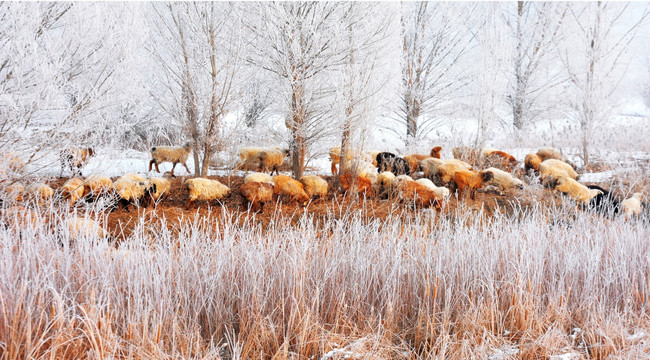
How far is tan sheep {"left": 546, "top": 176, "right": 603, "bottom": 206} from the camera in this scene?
6273mm

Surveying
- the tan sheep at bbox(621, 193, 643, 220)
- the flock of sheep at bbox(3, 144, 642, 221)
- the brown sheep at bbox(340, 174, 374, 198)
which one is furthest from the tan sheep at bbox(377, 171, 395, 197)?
the tan sheep at bbox(621, 193, 643, 220)

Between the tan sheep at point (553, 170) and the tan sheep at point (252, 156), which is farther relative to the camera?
the tan sheep at point (252, 156)

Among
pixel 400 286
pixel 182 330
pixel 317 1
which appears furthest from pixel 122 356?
pixel 317 1

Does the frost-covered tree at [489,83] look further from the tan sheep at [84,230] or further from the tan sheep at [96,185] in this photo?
the tan sheep at [84,230]

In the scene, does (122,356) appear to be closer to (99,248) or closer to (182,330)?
(182,330)

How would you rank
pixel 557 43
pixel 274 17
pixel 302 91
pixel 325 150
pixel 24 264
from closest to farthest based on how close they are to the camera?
1. pixel 24 264
2. pixel 274 17
3. pixel 302 91
4. pixel 325 150
5. pixel 557 43

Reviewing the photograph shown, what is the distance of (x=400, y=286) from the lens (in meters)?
3.08

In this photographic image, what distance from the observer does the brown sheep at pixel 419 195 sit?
5.86m

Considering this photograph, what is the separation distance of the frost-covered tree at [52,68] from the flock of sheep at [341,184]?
427mm

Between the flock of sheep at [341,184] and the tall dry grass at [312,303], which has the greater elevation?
the flock of sheep at [341,184]

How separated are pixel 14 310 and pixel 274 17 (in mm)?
4767

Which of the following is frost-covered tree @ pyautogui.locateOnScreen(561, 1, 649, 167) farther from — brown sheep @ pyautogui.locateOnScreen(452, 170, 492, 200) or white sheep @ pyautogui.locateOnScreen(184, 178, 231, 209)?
white sheep @ pyautogui.locateOnScreen(184, 178, 231, 209)

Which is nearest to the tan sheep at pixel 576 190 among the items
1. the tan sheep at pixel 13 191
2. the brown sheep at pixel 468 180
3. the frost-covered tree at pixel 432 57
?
the brown sheep at pixel 468 180

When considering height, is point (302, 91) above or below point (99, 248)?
above
